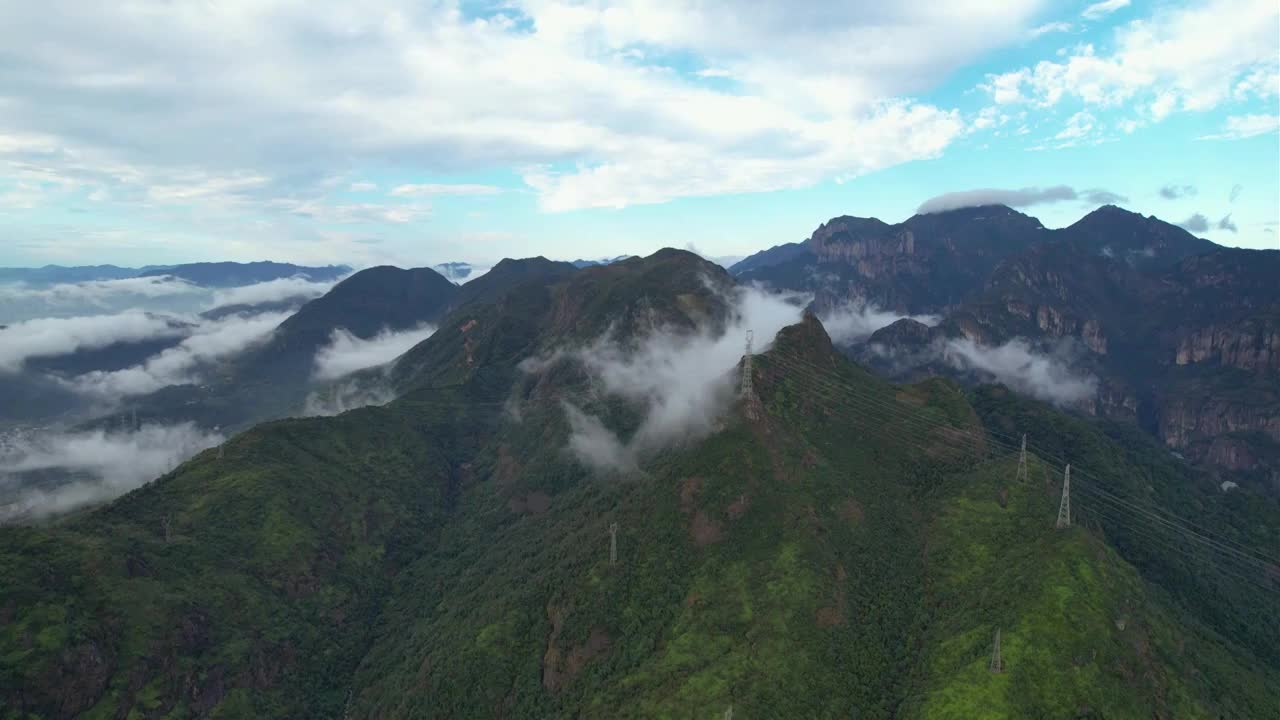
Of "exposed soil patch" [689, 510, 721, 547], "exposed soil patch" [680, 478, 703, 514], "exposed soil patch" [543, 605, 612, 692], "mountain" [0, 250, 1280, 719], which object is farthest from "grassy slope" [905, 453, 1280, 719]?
"exposed soil patch" [543, 605, 612, 692]

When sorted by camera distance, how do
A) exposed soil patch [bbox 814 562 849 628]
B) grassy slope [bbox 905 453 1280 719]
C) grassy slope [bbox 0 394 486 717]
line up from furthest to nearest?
exposed soil patch [bbox 814 562 849 628]
grassy slope [bbox 0 394 486 717]
grassy slope [bbox 905 453 1280 719]

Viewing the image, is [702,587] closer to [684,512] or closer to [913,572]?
[684,512]

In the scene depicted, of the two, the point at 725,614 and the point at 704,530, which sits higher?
the point at 704,530

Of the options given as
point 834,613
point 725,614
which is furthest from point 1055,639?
point 725,614

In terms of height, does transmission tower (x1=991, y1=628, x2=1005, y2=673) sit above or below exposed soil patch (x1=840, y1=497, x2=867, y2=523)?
below

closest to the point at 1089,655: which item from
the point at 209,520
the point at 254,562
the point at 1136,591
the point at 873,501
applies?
the point at 1136,591

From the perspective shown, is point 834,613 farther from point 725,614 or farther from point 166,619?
point 166,619

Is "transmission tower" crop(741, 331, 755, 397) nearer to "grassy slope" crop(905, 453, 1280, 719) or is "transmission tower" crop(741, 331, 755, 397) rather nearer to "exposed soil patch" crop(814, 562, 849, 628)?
"grassy slope" crop(905, 453, 1280, 719)

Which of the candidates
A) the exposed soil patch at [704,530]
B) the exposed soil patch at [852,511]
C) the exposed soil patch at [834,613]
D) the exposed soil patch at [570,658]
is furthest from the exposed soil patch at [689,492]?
the exposed soil patch at [834,613]

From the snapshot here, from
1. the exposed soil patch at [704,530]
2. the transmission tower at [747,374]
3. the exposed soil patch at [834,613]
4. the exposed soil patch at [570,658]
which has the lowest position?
the exposed soil patch at [570,658]

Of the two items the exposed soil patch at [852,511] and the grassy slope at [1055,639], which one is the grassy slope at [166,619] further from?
the grassy slope at [1055,639]

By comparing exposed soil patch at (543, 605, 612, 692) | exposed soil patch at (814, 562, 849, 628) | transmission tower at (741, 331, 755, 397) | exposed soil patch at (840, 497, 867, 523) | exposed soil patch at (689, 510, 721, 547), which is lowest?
exposed soil patch at (543, 605, 612, 692)

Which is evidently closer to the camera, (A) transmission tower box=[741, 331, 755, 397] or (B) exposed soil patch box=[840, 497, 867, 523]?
(B) exposed soil patch box=[840, 497, 867, 523]
